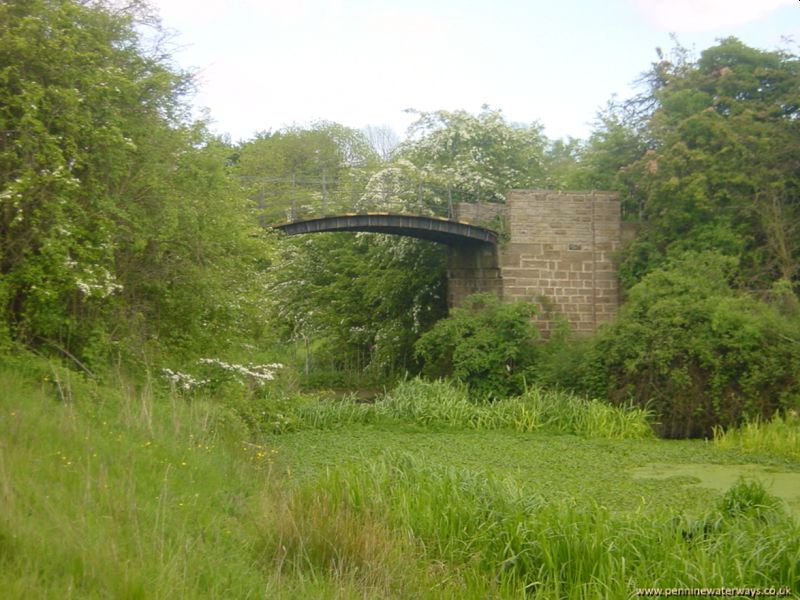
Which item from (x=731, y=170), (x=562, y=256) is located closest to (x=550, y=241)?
(x=562, y=256)

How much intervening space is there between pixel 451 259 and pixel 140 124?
11106 millimetres

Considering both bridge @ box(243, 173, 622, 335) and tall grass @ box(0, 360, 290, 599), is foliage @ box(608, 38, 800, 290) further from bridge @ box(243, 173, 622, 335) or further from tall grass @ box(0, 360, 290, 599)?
tall grass @ box(0, 360, 290, 599)

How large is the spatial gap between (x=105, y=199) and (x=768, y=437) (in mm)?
8747

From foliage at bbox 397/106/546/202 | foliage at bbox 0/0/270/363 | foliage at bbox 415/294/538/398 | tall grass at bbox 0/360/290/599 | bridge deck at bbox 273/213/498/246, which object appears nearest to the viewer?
tall grass at bbox 0/360/290/599

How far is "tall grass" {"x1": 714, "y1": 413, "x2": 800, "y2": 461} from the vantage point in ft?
37.0

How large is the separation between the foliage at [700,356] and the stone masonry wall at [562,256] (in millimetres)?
3496

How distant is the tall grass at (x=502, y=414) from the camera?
1349cm

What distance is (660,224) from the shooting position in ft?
57.9

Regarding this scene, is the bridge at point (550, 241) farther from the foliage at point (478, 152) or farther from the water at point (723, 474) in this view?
the water at point (723, 474)

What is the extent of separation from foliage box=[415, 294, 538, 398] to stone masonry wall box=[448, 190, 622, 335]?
50.5 inches

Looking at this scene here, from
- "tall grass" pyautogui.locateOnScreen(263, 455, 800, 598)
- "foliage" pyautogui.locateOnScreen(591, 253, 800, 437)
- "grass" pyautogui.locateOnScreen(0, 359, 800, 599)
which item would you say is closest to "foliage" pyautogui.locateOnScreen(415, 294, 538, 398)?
"foliage" pyautogui.locateOnScreen(591, 253, 800, 437)

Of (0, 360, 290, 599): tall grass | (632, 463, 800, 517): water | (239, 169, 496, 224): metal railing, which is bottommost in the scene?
(632, 463, 800, 517): water

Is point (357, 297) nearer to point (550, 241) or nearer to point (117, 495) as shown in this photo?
point (550, 241)

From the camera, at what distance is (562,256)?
62.3 feet
